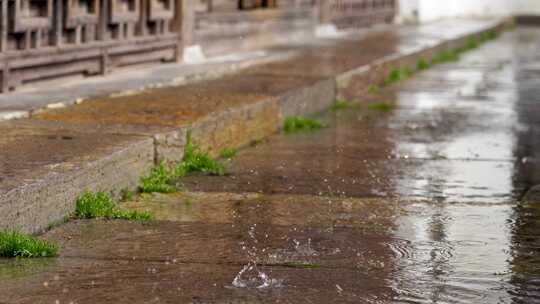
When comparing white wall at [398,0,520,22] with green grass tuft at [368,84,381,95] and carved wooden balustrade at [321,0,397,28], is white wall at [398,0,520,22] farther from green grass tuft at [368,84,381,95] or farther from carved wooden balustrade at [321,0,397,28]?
green grass tuft at [368,84,381,95]

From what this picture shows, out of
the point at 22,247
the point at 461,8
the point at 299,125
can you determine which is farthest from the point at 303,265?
the point at 461,8

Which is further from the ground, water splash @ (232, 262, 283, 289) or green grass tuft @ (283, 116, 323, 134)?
water splash @ (232, 262, 283, 289)

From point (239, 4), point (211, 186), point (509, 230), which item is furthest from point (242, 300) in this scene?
point (239, 4)

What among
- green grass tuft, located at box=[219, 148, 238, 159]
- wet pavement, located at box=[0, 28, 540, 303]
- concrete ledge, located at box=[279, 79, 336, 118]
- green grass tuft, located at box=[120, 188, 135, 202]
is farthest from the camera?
concrete ledge, located at box=[279, 79, 336, 118]

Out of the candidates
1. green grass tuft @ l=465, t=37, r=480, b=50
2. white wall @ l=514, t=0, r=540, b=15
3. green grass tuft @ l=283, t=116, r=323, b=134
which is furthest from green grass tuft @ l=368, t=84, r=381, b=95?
white wall @ l=514, t=0, r=540, b=15

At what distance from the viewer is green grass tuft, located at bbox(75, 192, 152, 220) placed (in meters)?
5.52

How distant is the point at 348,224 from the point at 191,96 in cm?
334

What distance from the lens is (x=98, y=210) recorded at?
5543 millimetres

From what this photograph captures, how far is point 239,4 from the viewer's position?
15633 millimetres

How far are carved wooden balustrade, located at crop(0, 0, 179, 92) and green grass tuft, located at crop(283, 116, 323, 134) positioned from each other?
1733 mm

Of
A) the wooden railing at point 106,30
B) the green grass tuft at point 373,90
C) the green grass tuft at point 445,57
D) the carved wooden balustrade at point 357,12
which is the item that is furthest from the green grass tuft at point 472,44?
the green grass tuft at point 373,90

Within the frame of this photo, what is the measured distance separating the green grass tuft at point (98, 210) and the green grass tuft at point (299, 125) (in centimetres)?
368

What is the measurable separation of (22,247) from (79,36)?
5.51 m

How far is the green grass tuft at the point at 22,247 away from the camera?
4.69 metres
